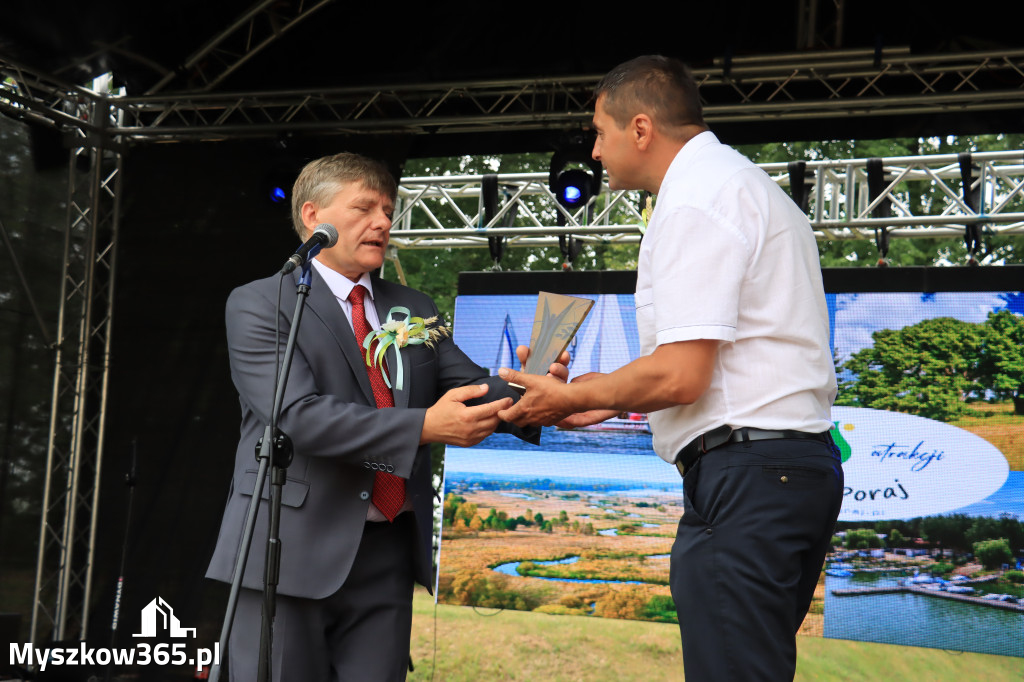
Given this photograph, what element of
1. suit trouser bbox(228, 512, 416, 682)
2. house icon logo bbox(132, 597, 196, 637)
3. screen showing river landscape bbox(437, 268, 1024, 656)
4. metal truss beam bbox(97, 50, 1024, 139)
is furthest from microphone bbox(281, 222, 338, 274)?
screen showing river landscape bbox(437, 268, 1024, 656)

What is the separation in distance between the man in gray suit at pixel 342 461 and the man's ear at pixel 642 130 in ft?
2.33

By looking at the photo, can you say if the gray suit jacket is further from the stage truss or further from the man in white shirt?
the stage truss

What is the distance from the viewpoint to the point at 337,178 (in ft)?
8.79

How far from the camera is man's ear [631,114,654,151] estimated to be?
2162 mm

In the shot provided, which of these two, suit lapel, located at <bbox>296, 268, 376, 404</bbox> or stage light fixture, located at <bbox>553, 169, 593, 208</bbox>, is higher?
stage light fixture, located at <bbox>553, 169, 593, 208</bbox>

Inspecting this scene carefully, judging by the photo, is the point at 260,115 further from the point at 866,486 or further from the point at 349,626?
the point at 866,486

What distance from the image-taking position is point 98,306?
6.36m

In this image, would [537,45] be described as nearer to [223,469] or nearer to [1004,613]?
[223,469]

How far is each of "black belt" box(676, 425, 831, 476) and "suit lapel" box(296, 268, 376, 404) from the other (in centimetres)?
90

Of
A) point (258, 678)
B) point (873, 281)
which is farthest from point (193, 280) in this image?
point (873, 281)

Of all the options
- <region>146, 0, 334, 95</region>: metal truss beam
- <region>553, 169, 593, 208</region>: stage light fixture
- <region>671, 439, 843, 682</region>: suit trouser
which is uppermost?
<region>146, 0, 334, 95</region>: metal truss beam

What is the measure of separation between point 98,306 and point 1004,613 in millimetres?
6915

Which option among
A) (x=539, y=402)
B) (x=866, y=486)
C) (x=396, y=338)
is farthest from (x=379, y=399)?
(x=866, y=486)

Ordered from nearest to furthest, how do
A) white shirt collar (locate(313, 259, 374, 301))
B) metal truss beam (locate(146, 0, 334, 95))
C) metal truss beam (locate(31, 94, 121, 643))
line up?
white shirt collar (locate(313, 259, 374, 301)) < metal truss beam (locate(146, 0, 334, 95)) < metal truss beam (locate(31, 94, 121, 643))
